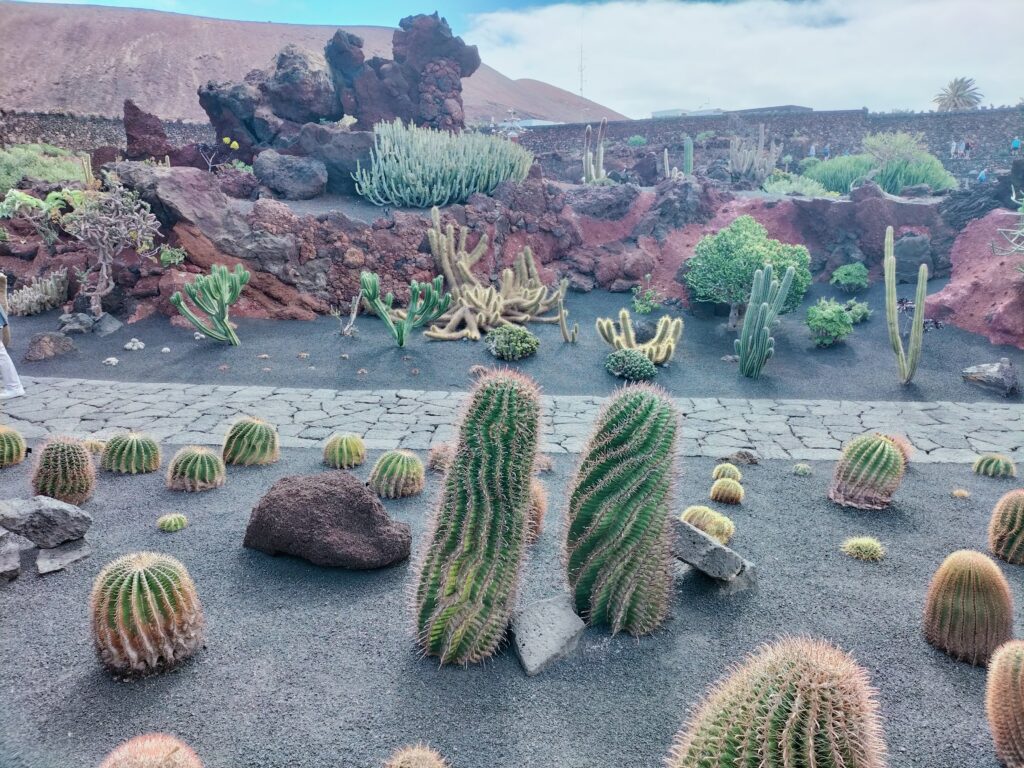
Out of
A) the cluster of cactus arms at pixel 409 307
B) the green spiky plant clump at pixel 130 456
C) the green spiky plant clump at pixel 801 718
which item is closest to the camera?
the green spiky plant clump at pixel 801 718

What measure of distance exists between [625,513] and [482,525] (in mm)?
651

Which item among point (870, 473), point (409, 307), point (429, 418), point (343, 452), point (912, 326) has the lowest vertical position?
point (429, 418)

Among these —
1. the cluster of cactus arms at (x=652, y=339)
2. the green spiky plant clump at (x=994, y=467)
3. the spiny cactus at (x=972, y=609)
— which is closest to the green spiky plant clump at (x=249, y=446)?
the spiny cactus at (x=972, y=609)

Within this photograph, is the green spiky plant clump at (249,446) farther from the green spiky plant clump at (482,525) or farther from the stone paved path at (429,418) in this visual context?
the green spiky plant clump at (482,525)

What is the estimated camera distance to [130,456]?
530 centimetres

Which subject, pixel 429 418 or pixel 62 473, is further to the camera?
pixel 429 418

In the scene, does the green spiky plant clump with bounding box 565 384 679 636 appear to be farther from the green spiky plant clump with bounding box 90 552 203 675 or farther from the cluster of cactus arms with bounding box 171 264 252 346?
the cluster of cactus arms with bounding box 171 264 252 346

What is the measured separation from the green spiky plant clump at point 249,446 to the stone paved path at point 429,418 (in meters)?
0.77

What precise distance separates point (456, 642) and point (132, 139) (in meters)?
16.7

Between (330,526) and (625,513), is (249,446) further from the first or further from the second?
(625,513)

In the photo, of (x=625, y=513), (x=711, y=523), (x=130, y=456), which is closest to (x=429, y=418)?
(x=130, y=456)

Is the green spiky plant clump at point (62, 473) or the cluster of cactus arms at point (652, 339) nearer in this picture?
the green spiky plant clump at point (62, 473)

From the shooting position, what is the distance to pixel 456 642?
2.95m

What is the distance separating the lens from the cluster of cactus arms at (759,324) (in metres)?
9.30
